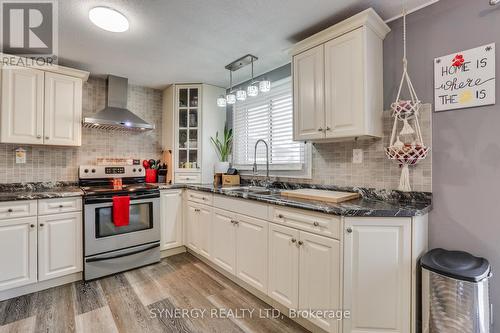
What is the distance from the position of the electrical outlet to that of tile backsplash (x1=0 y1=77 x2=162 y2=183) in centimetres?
279

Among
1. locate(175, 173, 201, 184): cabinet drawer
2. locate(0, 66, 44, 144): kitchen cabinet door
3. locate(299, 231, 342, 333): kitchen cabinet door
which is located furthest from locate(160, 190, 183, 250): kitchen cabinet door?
locate(299, 231, 342, 333): kitchen cabinet door

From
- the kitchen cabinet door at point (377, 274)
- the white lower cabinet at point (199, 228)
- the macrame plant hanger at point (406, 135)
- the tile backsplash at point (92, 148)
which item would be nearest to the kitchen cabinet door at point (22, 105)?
the tile backsplash at point (92, 148)

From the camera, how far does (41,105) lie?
247cm

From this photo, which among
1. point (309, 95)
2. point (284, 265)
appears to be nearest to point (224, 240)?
point (284, 265)

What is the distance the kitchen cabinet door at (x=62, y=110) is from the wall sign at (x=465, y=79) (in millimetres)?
3400

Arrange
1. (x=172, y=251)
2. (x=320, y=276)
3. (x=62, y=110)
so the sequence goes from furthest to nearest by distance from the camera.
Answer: (x=172, y=251)
(x=62, y=110)
(x=320, y=276)

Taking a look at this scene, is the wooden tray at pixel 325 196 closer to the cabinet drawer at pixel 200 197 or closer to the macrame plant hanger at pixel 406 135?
the macrame plant hanger at pixel 406 135

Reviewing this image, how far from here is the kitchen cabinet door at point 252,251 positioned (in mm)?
1974

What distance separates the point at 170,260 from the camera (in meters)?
2.93

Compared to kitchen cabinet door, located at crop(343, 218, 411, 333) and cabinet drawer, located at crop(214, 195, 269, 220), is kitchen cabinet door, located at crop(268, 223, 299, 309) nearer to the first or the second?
cabinet drawer, located at crop(214, 195, 269, 220)

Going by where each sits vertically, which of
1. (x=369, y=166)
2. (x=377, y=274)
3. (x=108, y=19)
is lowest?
(x=377, y=274)

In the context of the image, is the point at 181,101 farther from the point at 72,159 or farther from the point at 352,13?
the point at 352,13

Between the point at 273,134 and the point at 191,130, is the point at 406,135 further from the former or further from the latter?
the point at 191,130

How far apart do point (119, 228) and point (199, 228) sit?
2.77ft
